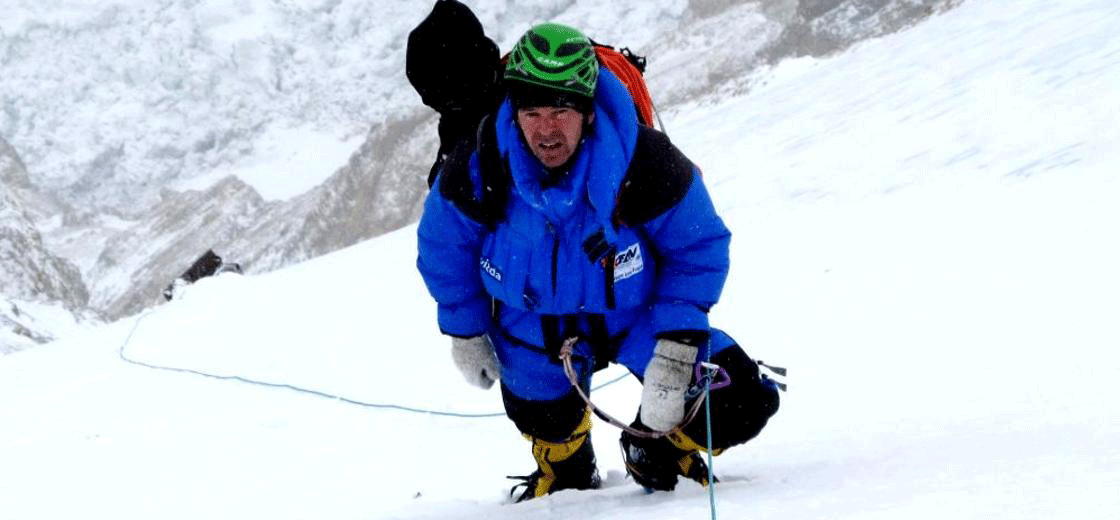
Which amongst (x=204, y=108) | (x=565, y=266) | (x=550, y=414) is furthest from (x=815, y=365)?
(x=204, y=108)

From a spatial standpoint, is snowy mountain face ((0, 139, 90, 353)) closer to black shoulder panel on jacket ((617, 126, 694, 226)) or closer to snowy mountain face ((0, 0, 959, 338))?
snowy mountain face ((0, 0, 959, 338))

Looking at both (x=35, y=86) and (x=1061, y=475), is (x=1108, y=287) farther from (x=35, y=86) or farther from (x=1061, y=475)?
(x=35, y=86)

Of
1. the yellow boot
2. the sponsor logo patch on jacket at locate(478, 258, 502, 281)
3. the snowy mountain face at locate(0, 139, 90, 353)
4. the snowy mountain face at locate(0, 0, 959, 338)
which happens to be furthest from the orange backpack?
the snowy mountain face at locate(0, 0, 959, 338)

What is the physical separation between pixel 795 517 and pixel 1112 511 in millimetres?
701

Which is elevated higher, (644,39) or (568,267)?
(568,267)

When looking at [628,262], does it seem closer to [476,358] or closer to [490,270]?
[490,270]

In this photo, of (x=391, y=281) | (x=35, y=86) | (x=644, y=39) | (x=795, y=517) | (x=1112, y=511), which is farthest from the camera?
(x=35, y=86)

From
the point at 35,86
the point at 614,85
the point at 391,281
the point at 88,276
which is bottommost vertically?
the point at 88,276

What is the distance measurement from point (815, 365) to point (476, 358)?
2.05m

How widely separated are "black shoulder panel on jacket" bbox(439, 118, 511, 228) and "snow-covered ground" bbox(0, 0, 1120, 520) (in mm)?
956

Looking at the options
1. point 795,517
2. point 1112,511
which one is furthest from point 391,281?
point 1112,511

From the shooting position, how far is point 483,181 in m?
2.63

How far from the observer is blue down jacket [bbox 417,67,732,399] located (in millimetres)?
2553

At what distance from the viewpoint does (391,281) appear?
9.33 m
